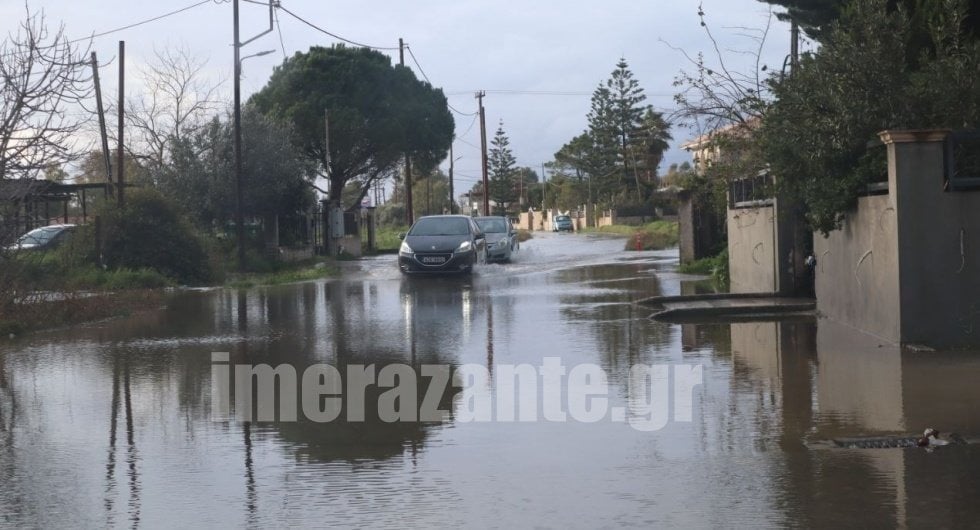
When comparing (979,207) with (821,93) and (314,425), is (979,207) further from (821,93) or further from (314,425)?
(314,425)

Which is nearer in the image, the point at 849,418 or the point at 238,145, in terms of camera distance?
the point at 849,418

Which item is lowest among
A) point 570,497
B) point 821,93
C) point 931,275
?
point 570,497

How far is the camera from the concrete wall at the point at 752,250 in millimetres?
18656

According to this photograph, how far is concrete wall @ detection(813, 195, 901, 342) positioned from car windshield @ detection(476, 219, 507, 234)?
21.2 metres

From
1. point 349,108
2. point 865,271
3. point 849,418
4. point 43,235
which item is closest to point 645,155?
point 349,108

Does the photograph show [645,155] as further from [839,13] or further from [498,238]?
[839,13]

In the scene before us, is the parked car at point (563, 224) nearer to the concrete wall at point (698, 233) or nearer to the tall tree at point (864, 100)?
the concrete wall at point (698, 233)

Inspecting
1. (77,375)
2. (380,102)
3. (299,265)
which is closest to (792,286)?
(77,375)

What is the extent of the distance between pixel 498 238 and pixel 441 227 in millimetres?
7044

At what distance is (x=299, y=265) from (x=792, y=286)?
2337 cm

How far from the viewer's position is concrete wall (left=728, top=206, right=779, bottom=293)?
1866cm

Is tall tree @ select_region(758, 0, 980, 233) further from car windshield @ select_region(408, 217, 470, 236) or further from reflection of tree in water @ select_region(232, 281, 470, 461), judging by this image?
car windshield @ select_region(408, 217, 470, 236)

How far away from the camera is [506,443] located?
26.9ft

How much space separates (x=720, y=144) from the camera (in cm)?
2075
